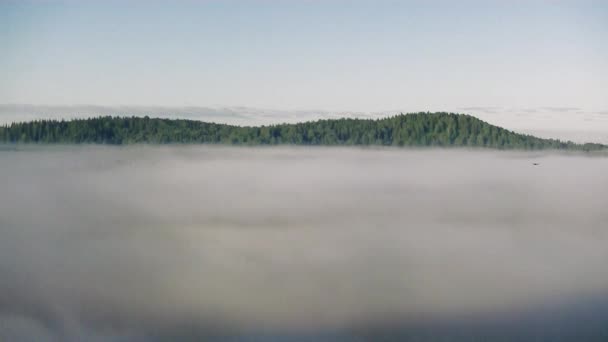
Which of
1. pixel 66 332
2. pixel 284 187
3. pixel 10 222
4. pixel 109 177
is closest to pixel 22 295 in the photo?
pixel 66 332

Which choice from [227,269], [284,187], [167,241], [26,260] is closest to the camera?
[26,260]

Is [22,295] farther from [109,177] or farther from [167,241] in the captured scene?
[109,177]

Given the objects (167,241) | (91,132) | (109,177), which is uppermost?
(91,132)

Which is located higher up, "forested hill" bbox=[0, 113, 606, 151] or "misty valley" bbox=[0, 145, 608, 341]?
"forested hill" bbox=[0, 113, 606, 151]

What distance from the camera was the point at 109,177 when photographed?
9738cm

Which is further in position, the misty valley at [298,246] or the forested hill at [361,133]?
the forested hill at [361,133]

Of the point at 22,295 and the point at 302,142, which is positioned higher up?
the point at 302,142

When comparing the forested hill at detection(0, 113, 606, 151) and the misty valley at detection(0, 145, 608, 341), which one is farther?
the forested hill at detection(0, 113, 606, 151)

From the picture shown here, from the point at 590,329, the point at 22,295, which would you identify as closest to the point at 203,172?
the point at 22,295

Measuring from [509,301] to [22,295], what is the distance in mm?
39189

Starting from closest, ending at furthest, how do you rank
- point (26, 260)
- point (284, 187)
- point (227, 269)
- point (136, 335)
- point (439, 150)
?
1. point (136, 335)
2. point (26, 260)
3. point (227, 269)
4. point (439, 150)
5. point (284, 187)

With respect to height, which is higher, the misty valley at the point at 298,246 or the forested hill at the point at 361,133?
the forested hill at the point at 361,133

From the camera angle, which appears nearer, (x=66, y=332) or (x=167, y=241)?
(x=66, y=332)

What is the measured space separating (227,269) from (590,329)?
38.0m
